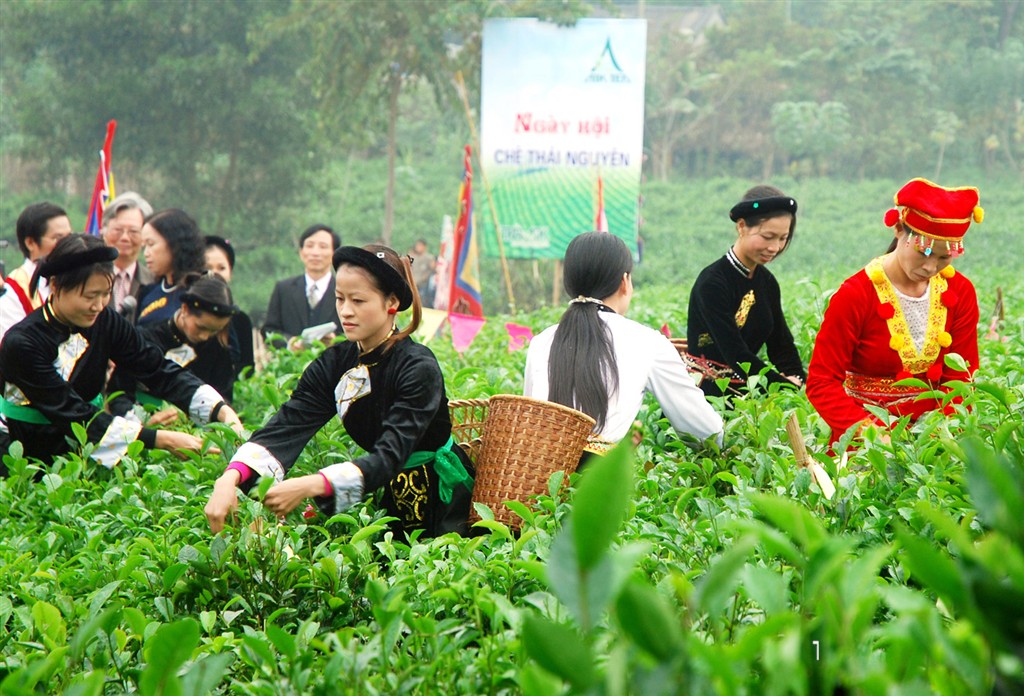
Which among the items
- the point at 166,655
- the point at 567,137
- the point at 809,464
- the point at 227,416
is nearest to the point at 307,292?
the point at 227,416

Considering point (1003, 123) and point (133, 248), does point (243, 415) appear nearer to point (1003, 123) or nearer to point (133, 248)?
point (133, 248)

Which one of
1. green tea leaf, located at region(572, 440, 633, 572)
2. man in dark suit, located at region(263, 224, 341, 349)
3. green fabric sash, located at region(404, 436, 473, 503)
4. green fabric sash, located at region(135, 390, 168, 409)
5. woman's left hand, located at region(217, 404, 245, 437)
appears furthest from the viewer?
man in dark suit, located at region(263, 224, 341, 349)

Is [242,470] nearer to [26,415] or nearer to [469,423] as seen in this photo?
[469,423]

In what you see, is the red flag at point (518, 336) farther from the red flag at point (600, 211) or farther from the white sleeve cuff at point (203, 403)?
the red flag at point (600, 211)

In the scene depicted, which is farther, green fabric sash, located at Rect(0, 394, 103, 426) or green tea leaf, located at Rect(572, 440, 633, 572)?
green fabric sash, located at Rect(0, 394, 103, 426)

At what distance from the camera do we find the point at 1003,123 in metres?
29.7

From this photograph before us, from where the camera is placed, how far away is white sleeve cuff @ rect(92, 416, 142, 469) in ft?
12.4

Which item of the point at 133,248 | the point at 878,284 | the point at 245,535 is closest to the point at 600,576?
the point at 245,535

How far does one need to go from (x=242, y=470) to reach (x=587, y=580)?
7.11ft

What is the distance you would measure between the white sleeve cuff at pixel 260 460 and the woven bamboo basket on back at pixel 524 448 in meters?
0.52

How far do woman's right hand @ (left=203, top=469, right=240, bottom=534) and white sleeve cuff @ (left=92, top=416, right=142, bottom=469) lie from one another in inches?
38.8

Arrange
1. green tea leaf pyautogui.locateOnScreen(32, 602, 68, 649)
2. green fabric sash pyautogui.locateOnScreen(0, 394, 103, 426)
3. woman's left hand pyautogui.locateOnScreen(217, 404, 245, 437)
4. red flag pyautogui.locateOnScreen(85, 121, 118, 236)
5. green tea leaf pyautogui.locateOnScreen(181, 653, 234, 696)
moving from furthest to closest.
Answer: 1. red flag pyautogui.locateOnScreen(85, 121, 118, 236)
2. green fabric sash pyautogui.locateOnScreen(0, 394, 103, 426)
3. woman's left hand pyautogui.locateOnScreen(217, 404, 245, 437)
4. green tea leaf pyautogui.locateOnScreen(32, 602, 68, 649)
5. green tea leaf pyautogui.locateOnScreen(181, 653, 234, 696)

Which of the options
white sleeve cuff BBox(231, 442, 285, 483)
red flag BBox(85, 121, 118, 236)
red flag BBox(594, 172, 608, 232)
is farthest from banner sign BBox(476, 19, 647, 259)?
white sleeve cuff BBox(231, 442, 285, 483)

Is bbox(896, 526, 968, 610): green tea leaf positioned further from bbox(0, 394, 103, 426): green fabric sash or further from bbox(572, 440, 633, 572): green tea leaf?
bbox(0, 394, 103, 426): green fabric sash
